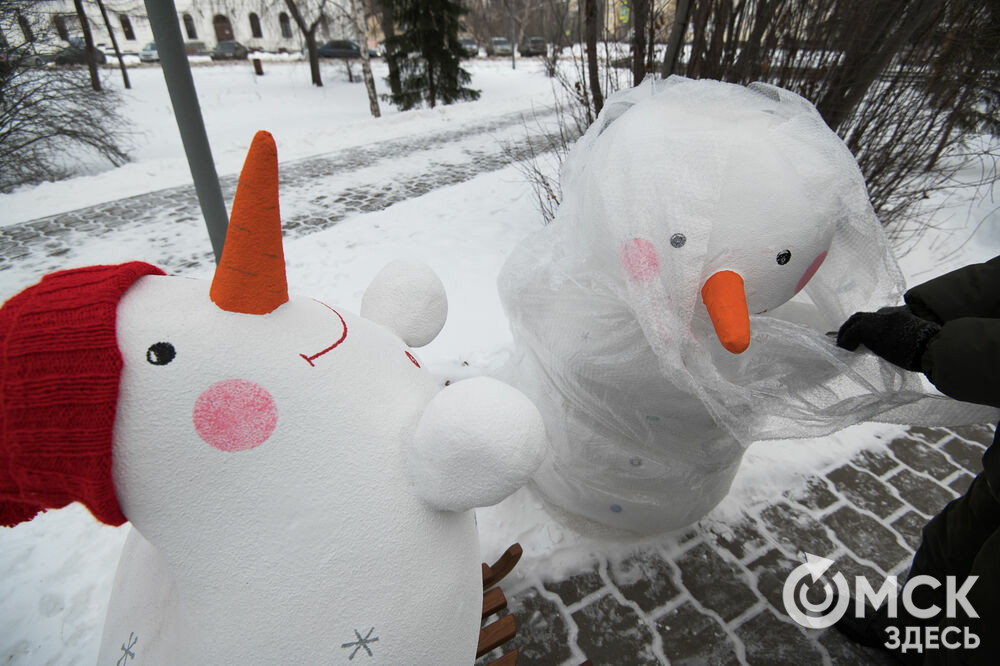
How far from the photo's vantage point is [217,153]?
23.8ft

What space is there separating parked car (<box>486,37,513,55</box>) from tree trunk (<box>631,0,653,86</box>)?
23529 millimetres

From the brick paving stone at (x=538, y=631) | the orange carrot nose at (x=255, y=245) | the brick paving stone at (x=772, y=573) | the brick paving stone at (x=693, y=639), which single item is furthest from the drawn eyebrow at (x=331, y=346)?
the brick paving stone at (x=772, y=573)

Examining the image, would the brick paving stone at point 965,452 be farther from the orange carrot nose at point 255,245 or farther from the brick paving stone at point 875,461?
the orange carrot nose at point 255,245

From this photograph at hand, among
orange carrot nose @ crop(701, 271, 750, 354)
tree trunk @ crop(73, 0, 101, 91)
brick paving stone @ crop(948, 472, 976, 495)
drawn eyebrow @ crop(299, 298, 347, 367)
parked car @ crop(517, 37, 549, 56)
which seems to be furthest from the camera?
parked car @ crop(517, 37, 549, 56)

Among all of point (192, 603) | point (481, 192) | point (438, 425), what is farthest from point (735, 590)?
point (481, 192)

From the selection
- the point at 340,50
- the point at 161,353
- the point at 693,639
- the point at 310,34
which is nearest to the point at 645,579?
the point at 693,639

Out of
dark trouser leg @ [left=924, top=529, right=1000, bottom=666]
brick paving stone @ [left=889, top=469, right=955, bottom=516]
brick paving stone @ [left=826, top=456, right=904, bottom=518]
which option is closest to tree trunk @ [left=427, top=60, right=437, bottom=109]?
brick paving stone @ [left=826, top=456, right=904, bottom=518]

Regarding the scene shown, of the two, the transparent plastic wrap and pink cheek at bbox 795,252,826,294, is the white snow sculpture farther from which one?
pink cheek at bbox 795,252,826,294

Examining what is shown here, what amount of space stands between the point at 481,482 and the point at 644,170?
0.90 meters

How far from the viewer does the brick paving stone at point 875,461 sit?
8.02 ft

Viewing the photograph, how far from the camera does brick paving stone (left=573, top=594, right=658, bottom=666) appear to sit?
170cm

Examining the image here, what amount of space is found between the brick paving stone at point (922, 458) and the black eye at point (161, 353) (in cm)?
308

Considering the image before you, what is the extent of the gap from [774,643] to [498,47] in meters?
26.8

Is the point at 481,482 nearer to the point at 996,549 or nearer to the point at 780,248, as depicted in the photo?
the point at 780,248
